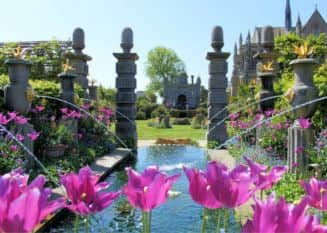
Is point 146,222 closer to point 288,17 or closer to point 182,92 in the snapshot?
point 182,92

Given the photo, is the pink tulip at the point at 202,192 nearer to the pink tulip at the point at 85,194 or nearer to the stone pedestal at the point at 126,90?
the pink tulip at the point at 85,194

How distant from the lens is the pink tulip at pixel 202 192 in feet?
3.78

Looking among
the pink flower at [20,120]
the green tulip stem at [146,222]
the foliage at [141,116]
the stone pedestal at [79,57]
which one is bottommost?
the foliage at [141,116]

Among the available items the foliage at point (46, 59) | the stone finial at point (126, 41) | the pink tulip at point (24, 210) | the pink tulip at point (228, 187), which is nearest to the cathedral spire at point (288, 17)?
the foliage at point (46, 59)

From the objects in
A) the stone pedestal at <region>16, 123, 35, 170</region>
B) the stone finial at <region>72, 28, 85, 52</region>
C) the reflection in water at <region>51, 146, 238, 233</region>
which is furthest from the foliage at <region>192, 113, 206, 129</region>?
the stone pedestal at <region>16, 123, 35, 170</region>

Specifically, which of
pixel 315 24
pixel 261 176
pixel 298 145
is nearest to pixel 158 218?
pixel 298 145

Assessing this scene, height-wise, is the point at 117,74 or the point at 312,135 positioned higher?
the point at 117,74

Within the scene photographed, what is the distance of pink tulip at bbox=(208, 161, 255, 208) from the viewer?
114 cm

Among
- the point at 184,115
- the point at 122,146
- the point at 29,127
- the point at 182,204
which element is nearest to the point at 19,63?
the point at 29,127

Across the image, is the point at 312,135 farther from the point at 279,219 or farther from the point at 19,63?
the point at 279,219

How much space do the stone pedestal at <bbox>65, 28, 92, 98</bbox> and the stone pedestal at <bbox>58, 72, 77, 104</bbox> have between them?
12.8ft

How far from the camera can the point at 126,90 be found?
15.9 metres

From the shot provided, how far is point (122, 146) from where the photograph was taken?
1544 centimetres

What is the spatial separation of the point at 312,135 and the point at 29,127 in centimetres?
440
